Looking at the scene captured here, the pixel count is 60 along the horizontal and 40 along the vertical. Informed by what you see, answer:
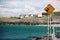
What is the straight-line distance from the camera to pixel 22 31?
5055 millimetres

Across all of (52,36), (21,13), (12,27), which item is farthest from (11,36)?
(52,36)

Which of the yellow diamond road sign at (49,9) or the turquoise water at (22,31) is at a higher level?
the yellow diamond road sign at (49,9)

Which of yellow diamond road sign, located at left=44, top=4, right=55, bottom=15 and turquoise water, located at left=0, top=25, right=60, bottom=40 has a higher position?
yellow diamond road sign, located at left=44, top=4, right=55, bottom=15

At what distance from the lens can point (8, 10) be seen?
5086 mm

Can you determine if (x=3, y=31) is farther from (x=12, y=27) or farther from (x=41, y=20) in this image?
(x=41, y=20)

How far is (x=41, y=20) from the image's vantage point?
5.11 m

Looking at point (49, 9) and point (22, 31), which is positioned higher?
point (49, 9)

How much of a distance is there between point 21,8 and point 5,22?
1.66ft

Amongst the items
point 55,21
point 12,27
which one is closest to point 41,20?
point 55,21

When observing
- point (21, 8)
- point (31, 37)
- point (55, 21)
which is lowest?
point (31, 37)

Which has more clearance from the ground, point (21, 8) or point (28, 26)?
point (21, 8)

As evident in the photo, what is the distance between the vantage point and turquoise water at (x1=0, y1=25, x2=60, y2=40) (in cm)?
503

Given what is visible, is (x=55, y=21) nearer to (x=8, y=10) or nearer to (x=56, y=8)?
(x=56, y=8)

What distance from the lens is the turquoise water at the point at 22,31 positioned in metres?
5.03
